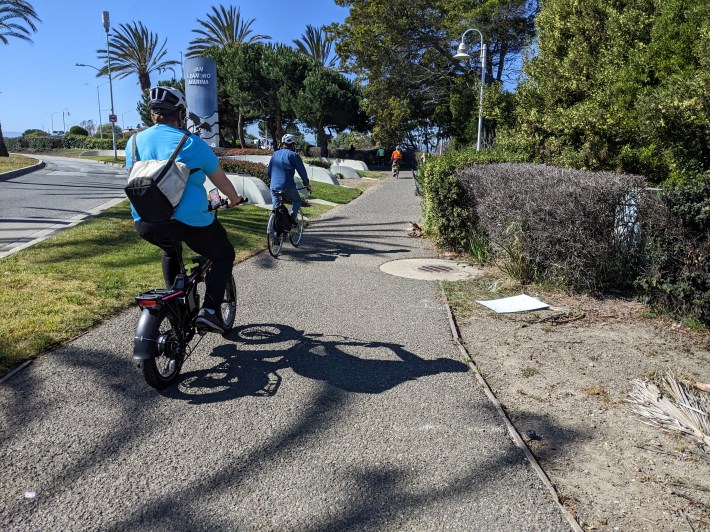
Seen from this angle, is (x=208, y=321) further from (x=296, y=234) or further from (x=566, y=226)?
(x=296, y=234)

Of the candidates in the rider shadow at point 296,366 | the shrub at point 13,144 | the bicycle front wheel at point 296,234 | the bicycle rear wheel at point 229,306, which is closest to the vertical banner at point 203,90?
the bicycle front wheel at point 296,234

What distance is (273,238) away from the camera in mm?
8805

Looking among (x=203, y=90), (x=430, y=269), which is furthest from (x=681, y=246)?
(x=203, y=90)

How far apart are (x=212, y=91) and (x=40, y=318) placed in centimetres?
1892

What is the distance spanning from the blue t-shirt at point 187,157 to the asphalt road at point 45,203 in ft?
15.9

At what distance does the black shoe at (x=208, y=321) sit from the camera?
4.23 metres

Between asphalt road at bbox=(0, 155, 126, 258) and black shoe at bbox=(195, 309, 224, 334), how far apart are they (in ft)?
15.3

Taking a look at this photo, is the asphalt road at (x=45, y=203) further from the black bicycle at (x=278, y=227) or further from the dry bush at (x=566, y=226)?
the dry bush at (x=566, y=226)

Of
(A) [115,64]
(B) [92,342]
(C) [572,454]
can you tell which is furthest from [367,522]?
(A) [115,64]

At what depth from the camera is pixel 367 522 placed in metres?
2.62

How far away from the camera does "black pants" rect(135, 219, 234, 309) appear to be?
394 cm

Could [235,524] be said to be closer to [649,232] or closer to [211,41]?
[649,232]

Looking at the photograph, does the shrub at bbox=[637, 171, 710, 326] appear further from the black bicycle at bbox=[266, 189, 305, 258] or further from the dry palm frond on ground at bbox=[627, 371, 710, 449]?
the black bicycle at bbox=[266, 189, 305, 258]

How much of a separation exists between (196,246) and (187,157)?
0.68 m
